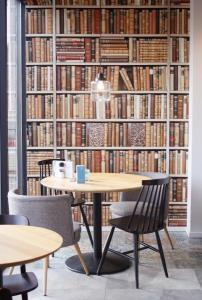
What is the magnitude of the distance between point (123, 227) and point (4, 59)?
1853 millimetres

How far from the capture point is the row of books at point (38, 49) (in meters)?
5.10

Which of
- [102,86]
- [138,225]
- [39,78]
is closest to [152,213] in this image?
[138,225]

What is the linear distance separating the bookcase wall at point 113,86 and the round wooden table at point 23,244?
276cm

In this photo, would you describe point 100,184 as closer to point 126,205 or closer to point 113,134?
point 126,205

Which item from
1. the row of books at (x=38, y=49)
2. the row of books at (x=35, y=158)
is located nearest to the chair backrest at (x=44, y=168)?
the row of books at (x=35, y=158)

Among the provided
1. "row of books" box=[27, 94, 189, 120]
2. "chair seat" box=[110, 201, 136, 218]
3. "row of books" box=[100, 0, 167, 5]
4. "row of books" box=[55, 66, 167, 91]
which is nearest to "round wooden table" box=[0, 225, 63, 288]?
"chair seat" box=[110, 201, 136, 218]

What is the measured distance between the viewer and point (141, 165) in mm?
5188

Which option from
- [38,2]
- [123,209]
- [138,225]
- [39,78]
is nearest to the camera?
[138,225]

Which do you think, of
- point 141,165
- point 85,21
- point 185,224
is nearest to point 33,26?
point 85,21

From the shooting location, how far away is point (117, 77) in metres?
5.13

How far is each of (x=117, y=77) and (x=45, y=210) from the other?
232 centimetres

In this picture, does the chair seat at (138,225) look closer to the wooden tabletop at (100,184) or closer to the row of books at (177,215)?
the wooden tabletop at (100,184)

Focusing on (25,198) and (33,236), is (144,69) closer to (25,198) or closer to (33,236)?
(25,198)

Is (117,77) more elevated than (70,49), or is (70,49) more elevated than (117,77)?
(70,49)
